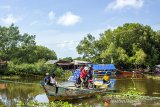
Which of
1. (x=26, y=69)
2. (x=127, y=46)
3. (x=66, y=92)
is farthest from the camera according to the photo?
(x=127, y=46)

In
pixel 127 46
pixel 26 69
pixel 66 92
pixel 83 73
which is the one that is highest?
pixel 127 46

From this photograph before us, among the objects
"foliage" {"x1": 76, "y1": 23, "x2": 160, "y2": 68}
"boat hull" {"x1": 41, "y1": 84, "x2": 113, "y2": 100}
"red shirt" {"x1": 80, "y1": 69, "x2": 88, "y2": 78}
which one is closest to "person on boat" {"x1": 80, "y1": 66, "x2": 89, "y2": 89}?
"red shirt" {"x1": 80, "y1": 69, "x2": 88, "y2": 78}

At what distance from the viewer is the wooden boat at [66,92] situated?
69.3 ft

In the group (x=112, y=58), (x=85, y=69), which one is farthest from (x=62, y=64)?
(x=85, y=69)

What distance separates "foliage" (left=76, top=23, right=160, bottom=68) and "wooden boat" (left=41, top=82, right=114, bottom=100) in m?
34.3

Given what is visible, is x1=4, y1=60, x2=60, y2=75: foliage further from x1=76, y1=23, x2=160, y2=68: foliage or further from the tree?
x1=76, y1=23, x2=160, y2=68: foliage

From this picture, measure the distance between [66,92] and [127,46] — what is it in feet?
135

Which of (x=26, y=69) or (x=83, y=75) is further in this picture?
(x=26, y=69)

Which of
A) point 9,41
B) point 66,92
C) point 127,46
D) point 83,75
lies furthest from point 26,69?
point 66,92

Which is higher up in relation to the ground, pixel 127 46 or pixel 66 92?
pixel 127 46

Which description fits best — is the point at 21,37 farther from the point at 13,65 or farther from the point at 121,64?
the point at 121,64

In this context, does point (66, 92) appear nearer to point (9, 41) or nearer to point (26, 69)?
point (26, 69)

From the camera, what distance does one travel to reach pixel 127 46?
61812 mm

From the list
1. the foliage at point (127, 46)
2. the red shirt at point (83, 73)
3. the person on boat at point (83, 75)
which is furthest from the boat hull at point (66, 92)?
the foliage at point (127, 46)
